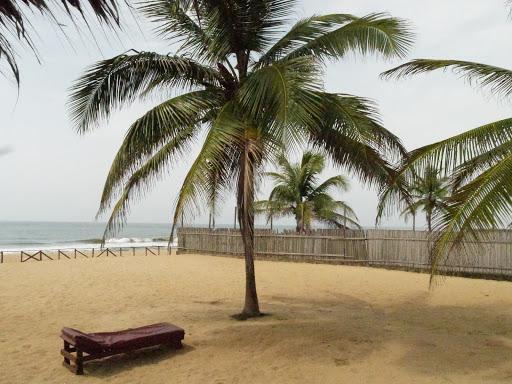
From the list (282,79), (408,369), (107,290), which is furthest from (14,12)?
(107,290)

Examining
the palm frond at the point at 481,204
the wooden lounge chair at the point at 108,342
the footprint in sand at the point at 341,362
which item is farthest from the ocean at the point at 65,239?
the palm frond at the point at 481,204

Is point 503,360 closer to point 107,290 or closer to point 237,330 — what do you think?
point 237,330

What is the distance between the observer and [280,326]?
24.3ft

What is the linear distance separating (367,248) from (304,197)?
6.32 metres

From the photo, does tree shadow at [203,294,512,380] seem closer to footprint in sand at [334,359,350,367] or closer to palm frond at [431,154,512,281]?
footprint in sand at [334,359,350,367]

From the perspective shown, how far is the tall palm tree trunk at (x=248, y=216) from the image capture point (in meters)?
6.25

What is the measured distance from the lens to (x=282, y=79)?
5617 millimetres

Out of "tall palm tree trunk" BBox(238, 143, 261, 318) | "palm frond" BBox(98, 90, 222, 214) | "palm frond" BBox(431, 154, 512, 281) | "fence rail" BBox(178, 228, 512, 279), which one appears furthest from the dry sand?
"palm frond" BBox(98, 90, 222, 214)

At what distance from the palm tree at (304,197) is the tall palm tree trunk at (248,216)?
12862 millimetres

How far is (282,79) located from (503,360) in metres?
4.31

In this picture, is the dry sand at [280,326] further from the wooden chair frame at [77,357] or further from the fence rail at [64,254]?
the fence rail at [64,254]

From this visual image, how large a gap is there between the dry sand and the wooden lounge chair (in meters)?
0.18

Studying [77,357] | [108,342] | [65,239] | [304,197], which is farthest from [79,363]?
[65,239]

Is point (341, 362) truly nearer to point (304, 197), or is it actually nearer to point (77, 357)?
point (77, 357)
